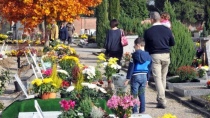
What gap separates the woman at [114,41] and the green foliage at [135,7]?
197ft

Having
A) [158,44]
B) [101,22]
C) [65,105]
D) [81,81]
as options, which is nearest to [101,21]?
[101,22]

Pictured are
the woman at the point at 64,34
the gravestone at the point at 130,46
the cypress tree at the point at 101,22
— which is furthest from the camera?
the cypress tree at the point at 101,22

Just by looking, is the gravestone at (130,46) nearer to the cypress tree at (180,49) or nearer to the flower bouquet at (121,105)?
the cypress tree at (180,49)

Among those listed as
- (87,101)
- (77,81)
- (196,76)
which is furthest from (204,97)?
(87,101)

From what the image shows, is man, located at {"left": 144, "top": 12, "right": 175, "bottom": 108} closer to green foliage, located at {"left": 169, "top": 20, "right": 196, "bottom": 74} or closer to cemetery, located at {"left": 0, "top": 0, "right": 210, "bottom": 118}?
cemetery, located at {"left": 0, "top": 0, "right": 210, "bottom": 118}

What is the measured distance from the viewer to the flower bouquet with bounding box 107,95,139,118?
702cm

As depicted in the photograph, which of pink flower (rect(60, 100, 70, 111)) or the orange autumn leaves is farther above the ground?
the orange autumn leaves

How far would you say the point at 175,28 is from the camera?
685 inches

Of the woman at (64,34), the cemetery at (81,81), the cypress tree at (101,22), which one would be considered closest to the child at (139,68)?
the cemetery at (81,81)

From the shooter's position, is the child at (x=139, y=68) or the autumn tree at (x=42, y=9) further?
the autumn tree at (x=42, y=9)

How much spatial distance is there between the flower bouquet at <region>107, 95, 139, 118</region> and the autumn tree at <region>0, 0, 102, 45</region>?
15.7 metres

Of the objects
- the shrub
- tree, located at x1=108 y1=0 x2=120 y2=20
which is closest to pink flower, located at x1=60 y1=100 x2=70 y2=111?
the shrub

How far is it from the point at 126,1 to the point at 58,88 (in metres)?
65.0

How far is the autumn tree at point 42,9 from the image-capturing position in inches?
894
